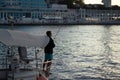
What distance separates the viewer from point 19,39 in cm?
1464

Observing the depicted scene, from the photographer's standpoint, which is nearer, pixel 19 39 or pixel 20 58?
pixel 19 39

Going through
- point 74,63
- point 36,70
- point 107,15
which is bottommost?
point 107,15

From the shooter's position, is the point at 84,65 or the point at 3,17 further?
the point at 3,17

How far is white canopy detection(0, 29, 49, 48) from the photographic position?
1438 cm

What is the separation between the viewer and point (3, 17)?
536 feet

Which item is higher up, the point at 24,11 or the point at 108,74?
the point at 108,74

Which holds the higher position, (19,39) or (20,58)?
(19,39)

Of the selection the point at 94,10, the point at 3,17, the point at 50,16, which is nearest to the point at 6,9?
the point at 3,17

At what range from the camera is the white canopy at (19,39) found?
47.2 feet

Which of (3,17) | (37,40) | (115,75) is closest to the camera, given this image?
(37,40)

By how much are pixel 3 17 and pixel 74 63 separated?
137 metres

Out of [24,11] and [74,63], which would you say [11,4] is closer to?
[24,11]

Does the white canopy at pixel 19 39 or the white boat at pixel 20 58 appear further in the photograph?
the white boat at pixel 20 58

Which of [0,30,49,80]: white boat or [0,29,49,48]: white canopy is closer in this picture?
[0,29,49,48]: white canopy
